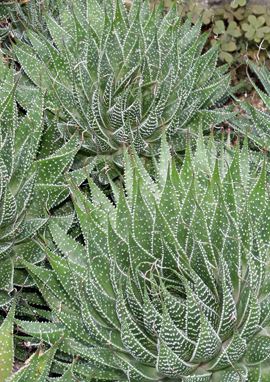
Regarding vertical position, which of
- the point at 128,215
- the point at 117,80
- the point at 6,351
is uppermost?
the point at 117,80

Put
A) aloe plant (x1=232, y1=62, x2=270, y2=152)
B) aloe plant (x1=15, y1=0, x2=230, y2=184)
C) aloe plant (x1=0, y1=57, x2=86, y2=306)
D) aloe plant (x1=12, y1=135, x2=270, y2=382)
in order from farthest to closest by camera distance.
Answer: aloe plant (x1=232, y1=62, x2=270, y2=152)
aloe plant (x1=15, y1=0, x2=230, y2=184)
aloe plant (x1=0, y1=57, x2=86, y2=306)
aloe plant (x1=12, y1=135, x2=270, y2=382)

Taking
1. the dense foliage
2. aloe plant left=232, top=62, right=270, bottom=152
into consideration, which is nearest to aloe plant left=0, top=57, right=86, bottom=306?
the dense foliage

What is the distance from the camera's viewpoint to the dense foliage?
1808 millimetres

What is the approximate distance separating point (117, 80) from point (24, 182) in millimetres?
514

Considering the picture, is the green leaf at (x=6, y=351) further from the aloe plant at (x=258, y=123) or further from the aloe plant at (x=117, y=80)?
the aloe plant at (x=258, y=123)

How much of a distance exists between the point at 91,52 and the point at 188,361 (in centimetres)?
113

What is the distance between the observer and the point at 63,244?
2105mm

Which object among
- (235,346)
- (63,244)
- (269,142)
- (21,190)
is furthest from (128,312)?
(269,142)

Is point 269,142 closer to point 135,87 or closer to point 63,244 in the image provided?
point 135,87

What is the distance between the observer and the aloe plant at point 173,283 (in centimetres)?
177

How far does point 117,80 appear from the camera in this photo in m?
2.44

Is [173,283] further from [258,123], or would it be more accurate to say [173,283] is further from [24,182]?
[258,123]

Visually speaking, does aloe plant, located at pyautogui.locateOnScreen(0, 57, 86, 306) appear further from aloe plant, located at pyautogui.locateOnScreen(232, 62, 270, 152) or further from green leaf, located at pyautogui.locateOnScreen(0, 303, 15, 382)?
aloe plant, located at pyautogui.locateOnScreen(232, 62, 270, 152)

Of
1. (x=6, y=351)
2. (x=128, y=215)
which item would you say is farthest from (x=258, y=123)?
(x=6, y=351)
